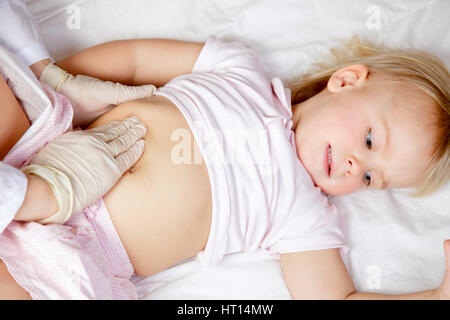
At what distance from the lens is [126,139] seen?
105cm

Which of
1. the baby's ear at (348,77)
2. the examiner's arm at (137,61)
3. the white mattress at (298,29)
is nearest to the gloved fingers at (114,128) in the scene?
the examiner's arm at (137,61)

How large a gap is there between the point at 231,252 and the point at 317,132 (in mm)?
376

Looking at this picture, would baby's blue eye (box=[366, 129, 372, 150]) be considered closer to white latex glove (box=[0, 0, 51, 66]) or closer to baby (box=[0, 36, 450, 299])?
baby (box=[0, 36, 450, 299])

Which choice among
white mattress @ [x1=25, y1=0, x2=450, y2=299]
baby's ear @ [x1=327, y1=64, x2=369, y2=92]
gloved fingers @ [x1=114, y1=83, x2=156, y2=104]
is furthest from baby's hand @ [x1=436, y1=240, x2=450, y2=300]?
gloved fingers @ [x1=114, y1=83, x2=156, y2=104]

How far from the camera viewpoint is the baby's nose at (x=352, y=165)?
113cm

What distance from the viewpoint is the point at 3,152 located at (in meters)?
0.99

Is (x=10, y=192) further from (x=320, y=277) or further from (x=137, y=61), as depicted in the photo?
(x=320, y=277)

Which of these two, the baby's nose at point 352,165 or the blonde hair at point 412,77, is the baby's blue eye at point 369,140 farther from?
the blonde hair at point 412,77

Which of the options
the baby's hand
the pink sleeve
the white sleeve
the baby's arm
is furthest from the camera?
the pink sleeve

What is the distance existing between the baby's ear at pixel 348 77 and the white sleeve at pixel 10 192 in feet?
2.63

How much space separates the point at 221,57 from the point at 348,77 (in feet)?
1.16

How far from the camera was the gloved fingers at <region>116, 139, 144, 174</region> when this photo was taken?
3.35 feet

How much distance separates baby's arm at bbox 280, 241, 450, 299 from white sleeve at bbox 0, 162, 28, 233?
2.07 ft
